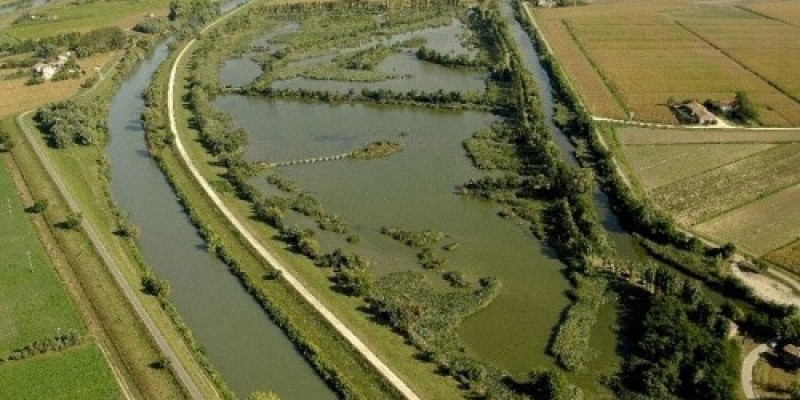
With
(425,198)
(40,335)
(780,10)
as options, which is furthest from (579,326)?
(780,10)

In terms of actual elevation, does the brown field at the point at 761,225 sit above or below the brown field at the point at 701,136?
below

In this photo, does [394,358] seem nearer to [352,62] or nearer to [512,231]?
[512,231]

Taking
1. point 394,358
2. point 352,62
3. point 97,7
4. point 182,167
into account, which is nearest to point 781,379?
point 394,358

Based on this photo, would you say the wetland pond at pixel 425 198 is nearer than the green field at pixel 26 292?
No

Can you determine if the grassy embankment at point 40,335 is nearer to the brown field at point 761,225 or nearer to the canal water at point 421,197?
the canal water at point 421,197

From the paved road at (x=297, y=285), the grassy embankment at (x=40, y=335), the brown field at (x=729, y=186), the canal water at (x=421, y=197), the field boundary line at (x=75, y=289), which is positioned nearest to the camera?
the grassy embankment at (x=40, y=335)

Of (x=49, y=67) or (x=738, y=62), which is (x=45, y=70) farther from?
(x=738, y=62)

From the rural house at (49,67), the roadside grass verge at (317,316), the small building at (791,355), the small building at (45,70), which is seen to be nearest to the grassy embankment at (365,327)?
the roadside grass verge at (317,316)
